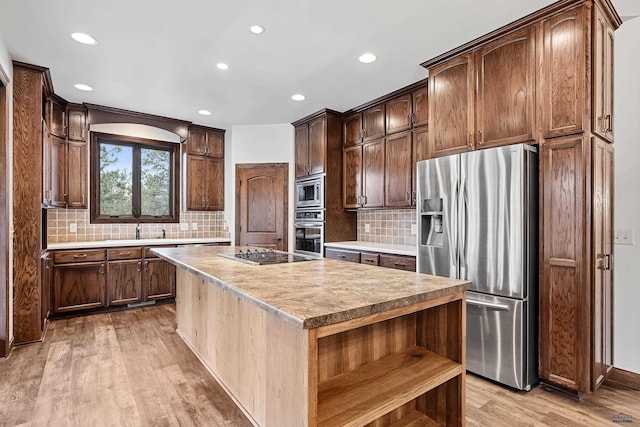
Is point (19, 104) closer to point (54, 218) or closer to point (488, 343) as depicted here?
point (54, 218)

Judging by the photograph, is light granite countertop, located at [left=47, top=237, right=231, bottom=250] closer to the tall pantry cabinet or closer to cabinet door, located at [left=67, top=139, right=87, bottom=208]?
cabinet door, located at [left=67, top=139, right=87, bottom=208]

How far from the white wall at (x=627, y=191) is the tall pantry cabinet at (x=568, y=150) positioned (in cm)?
14

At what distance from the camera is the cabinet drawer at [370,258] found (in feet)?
12.0

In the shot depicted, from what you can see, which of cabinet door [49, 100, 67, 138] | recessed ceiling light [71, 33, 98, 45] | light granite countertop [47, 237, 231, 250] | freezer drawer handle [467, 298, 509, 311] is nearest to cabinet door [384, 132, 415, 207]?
freezer drawer handle [467, 298, 509, 311]

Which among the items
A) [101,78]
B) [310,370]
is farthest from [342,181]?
[310,370]

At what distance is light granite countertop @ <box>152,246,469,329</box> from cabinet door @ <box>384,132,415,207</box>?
183 cm

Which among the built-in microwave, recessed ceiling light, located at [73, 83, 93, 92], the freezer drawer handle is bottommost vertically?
the freezer drawer handle

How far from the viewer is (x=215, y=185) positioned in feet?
17.7

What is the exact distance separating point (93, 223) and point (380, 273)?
428 cm

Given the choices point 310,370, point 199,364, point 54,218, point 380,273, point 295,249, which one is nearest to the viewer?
point 310,370

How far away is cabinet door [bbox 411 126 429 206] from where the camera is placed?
142 inches

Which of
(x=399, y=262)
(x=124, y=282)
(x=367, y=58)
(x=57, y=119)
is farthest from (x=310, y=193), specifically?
(x=57, y=119)

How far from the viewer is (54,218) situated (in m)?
4.31

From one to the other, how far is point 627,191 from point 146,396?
3.74m
